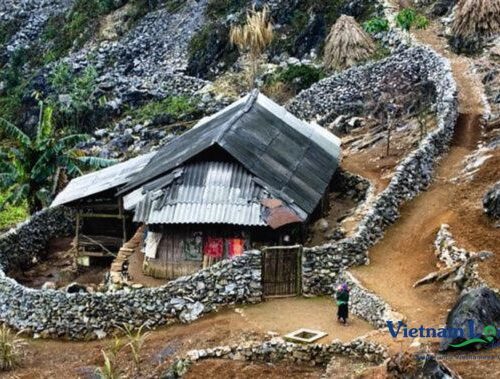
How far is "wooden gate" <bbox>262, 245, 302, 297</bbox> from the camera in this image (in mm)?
23016

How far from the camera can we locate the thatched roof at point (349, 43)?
1874 inches

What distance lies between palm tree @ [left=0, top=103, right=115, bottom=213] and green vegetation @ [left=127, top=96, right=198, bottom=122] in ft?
71.3

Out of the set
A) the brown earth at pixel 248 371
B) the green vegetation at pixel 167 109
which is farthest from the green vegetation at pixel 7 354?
the green vegetation at pixel 167 109

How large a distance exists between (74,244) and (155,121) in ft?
89.2

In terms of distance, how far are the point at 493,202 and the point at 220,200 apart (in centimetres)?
839

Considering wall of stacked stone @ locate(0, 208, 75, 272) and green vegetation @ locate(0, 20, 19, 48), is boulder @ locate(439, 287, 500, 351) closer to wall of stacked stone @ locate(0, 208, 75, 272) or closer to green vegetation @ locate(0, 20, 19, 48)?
wall of stacked stone @ locate(0, 208, 75, 272)

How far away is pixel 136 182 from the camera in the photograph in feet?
90.3

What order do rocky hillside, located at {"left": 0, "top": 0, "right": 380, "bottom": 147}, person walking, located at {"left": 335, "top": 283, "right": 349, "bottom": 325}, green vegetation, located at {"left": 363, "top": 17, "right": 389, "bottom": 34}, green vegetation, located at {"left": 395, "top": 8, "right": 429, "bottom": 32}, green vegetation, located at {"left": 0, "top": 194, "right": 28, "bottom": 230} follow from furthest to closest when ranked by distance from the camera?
rocky hillside, located at {"left": 0, "top": 0, "right": 380, "bottom": 147}, green vegetation, located at {"left": 363, "top": 17, "right": 389, "bottom": 34}, green vegetation, located at {"left": 395, "top": 8, "right": 429, "bottom": 32}, green vegetation, located at {"left": 0, "top": 194, "right": 28, "bottom": 230}, person walking, located at {"left": 335, "top": 283, "right": 349, "bottom": 325}

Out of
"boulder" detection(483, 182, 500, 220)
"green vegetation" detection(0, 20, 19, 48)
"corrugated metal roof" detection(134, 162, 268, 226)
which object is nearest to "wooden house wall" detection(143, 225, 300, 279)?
"corrugated metal roof" detection(134, 162, 268, 226)

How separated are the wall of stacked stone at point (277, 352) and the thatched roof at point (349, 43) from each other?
101 ft

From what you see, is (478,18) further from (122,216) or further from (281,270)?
(281,270)

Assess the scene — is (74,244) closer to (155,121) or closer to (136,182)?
(136,182)

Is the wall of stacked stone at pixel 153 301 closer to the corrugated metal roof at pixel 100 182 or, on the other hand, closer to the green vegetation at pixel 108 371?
the green vegetation at pixel 108 371

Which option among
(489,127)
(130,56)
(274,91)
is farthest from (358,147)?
(130,56)
